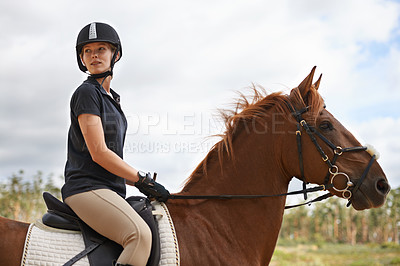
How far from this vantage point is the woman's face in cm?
382

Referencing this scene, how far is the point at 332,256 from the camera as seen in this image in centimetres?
3102

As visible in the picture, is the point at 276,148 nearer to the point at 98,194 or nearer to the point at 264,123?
the point at 264,123

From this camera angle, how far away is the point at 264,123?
3.98 m

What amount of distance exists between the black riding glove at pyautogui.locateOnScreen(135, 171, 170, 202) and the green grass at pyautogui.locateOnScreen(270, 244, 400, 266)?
72.6ft

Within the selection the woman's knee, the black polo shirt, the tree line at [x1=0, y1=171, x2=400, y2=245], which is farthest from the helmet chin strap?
the tree line at [x1=0, y1=171, x2=400, y2=245]

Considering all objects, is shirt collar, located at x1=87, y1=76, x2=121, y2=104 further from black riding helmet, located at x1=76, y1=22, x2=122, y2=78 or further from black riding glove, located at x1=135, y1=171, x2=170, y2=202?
black riding glove, located at x1=135, y1=171, x2=170, y2=202

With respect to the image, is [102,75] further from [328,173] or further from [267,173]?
[328,173]

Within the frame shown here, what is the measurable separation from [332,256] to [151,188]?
31.4 m

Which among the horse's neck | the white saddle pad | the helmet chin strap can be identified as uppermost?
the helmet chin strap

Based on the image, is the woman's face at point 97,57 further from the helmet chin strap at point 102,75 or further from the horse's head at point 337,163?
the horse's head at point 337,163

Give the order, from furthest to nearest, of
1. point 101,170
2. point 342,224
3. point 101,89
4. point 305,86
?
point 342,224 → point 305,86 → point 101,89 → point 101,170

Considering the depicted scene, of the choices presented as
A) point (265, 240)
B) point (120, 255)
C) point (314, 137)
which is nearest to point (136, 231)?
point (120, 255)

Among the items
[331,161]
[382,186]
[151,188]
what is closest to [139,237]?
[151,188]

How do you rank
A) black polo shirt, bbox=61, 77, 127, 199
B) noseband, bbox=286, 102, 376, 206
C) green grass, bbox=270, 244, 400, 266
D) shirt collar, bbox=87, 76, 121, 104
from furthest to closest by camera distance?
green grass, bbox=270, 244, 400, 266 → noseband, bbox=286, 102, 376, 206 → shirt collar, bbox=87, 76, 121, 104 → black polo shirt, bbox=61, 77, 127, 199
